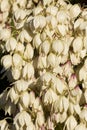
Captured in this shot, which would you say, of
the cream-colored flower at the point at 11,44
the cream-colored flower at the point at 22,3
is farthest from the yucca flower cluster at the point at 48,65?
the cream-colored flower at the point at 22,3

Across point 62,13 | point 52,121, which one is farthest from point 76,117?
point 62,13

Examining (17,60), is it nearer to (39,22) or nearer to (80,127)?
(39,22)

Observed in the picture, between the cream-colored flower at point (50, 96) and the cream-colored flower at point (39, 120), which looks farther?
the cream-colored flower at point (39, 120)

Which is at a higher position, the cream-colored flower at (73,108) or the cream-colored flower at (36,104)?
the cream-colored flower at (36,104)

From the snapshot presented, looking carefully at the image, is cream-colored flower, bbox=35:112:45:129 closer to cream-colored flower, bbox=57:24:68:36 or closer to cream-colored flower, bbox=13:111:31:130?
cream-colored flower, bbox=13:111:31:130

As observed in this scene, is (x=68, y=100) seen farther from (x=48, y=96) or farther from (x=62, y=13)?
(x=62, y=13)

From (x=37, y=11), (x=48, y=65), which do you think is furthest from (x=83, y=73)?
(x=37, y=11)

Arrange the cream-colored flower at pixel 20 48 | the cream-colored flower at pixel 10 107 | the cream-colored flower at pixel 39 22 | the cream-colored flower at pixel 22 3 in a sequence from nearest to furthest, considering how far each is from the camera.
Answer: the cream-colored flower at pixel 39 22 < the cream-colored flower at pixel 20 48 < the cream-colored flower at pixel 10 107 < the cream-colored flower at pixel 22 3

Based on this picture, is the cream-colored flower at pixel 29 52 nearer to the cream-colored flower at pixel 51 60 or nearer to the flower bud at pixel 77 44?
the cream-colored flower at pixel 51 60
